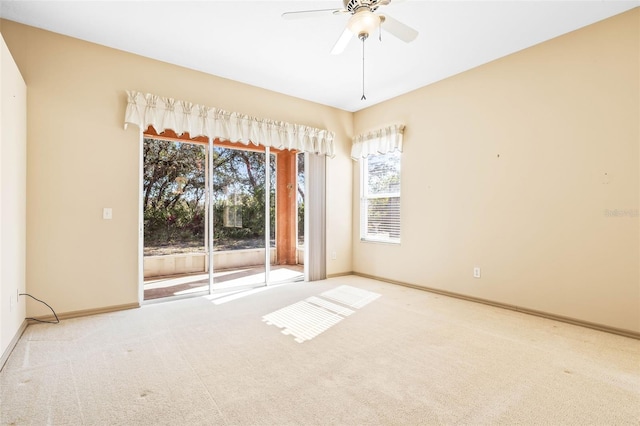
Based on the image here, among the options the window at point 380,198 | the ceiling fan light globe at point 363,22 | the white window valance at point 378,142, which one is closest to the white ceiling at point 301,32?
the ceiling fan light globe at point 363,22

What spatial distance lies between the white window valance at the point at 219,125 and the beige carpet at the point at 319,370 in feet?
7.03

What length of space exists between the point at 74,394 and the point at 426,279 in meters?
3.88

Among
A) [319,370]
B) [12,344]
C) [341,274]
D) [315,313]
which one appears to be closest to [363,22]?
[319,370]

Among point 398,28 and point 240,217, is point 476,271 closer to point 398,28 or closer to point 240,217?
point 398,28

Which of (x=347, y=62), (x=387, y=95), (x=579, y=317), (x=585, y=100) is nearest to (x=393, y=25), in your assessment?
(x=347, y=62)

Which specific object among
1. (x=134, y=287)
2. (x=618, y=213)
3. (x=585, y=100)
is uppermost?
(x=585, y=100)

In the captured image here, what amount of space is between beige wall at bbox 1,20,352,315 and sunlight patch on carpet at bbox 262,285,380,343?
1771 mm

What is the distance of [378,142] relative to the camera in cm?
501

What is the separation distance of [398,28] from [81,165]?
10.9 feet

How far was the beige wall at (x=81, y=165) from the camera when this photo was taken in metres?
3.10

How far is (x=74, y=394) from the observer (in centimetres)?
191

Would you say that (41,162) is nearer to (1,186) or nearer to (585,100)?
(1,186)

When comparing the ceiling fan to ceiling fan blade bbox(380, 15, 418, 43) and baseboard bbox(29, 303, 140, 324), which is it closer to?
ceiling fan blade bbox(380, 15, 418, 43)

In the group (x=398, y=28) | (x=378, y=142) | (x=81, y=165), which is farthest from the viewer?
(x=378, y=142)
